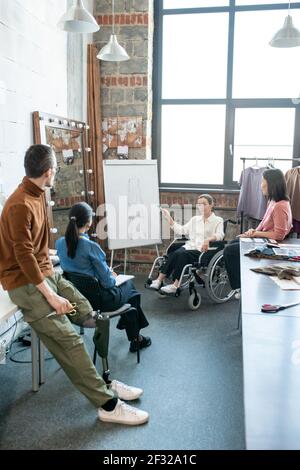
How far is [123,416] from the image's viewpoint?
2.26 m

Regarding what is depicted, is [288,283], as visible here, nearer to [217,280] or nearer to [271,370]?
[271,370]

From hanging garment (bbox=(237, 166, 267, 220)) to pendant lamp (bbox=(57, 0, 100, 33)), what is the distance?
7.14 feet

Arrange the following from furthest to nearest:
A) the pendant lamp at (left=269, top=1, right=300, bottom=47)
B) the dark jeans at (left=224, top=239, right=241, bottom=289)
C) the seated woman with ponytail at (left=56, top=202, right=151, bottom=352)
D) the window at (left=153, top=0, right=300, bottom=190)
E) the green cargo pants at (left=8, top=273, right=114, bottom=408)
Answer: the window at (left=153, top=0, right=300, bottom=190)
the dark jeans at (left=224, top=239, right=241, bottom=289)
the pendant lamp at (left=269, top=1, right=300, bottom=47)
the seated woman with ponytail at (left=56, top=202, right=151, bottom=352)
the green cargo pants at (left=8, top=273, right=114, bottom=408)

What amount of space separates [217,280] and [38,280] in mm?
2537

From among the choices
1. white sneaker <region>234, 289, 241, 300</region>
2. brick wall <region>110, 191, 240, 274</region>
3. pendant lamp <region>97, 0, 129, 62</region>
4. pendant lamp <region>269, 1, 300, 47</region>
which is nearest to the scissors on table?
white sneaker <region>234, 289, 241, 300</region>

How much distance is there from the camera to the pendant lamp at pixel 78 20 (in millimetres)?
3312

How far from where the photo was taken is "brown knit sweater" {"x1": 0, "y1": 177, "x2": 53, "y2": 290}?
79.9 inches

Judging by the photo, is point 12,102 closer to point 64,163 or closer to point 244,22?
point 64,163

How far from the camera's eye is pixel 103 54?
4098 mm

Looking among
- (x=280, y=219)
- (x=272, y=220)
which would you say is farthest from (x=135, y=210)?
(x=280, y=219)

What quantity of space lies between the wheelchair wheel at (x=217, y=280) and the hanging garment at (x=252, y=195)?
741mm

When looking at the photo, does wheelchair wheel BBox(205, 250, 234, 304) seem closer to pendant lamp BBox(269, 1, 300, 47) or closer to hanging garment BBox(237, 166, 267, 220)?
hanging garment BBox(237, 166, 267, 220)

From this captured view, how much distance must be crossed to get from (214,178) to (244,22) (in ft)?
5.96
